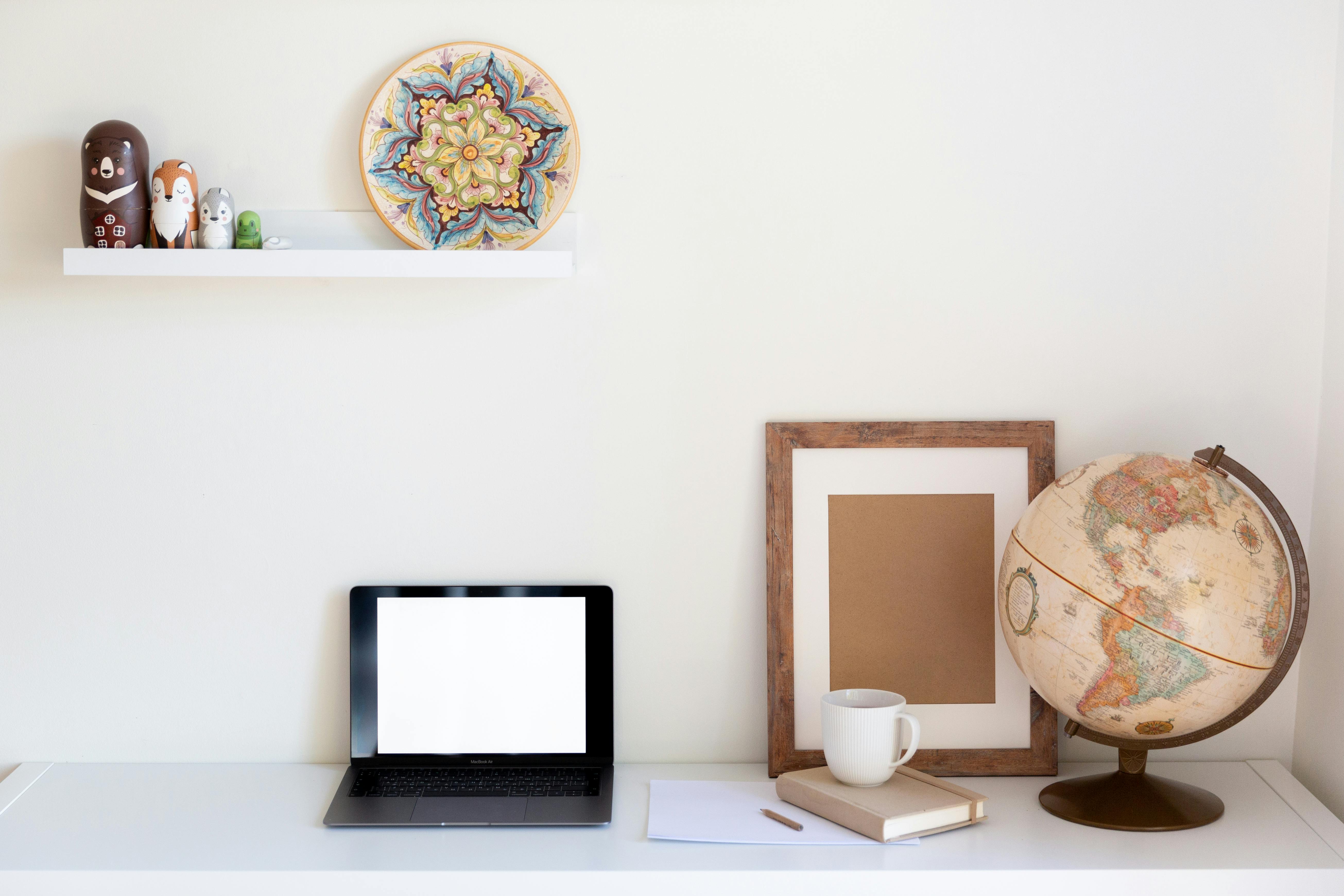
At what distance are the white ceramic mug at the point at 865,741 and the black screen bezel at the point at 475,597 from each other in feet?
0.99

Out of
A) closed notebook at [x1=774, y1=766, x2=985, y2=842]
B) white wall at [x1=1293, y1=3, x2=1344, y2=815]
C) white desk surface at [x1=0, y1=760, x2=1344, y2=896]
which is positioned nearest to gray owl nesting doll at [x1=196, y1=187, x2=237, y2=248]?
white desk surface at [x1=0, y1=760, x2=1344, y2=896]

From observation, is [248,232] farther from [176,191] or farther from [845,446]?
[845,446]

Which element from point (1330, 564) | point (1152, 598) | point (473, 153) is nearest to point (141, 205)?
point (473, 153)

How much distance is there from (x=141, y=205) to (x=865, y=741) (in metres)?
1.12

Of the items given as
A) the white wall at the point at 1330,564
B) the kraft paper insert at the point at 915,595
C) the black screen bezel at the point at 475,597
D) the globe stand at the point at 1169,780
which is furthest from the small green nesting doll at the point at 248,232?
the white wall at the point at 1330,564

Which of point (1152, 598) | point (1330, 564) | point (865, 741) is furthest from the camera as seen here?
A: point (1330, 564)

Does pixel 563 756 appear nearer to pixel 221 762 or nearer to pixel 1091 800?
pixel 221 762

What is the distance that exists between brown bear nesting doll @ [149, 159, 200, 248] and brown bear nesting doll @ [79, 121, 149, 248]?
0.02 meters

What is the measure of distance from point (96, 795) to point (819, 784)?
919 mm

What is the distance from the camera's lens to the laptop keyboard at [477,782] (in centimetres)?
122

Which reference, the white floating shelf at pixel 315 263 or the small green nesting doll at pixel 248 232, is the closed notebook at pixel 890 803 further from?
the small green nesting doll at pixel 248 232

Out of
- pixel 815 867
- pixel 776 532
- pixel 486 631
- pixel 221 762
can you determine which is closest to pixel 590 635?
pixel 486 631

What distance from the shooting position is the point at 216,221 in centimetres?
123

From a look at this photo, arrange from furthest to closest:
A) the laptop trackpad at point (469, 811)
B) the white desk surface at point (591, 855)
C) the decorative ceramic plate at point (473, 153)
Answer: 1. the decorative ceramic plate at point (473, 153)
2. the laptop trackpad at point (469, 811)
3. the white desk surface at point (591, 855)
